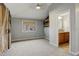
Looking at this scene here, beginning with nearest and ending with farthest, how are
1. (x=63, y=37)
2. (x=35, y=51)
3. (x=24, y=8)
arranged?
(x=35, y=51) → (x=24, y=8) → (x=63, y=37)

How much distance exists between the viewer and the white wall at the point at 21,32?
20.2 ft

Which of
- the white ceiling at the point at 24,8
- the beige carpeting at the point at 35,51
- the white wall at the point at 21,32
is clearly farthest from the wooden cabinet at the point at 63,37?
the white wall at the point at 21,32

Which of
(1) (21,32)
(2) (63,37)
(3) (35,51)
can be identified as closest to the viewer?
(3) (35,51)

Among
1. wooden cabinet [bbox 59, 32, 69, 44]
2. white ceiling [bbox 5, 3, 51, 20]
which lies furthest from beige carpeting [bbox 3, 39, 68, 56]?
white ceiling [bbox 5, 3, 51, 20]

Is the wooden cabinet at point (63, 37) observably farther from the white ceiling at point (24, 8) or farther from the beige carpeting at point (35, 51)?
the white ceiling at point (24, 8)

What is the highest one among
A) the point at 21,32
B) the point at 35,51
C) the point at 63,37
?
the point at 21,32

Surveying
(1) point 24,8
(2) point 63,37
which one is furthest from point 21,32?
(2) point 63,37

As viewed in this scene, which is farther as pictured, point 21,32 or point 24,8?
point 21,32

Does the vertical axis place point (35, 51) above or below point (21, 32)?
below

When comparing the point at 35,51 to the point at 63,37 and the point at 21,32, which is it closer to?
the point at 63,37

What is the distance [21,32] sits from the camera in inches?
256

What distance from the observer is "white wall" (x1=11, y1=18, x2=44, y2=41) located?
20.2 ft

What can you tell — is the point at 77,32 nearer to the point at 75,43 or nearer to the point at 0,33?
the point at 75,43

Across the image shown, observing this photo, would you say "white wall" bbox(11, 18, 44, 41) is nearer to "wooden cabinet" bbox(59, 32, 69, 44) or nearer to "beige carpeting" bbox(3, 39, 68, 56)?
"beige carpeting" bbox(3, 39, 68, 56)
